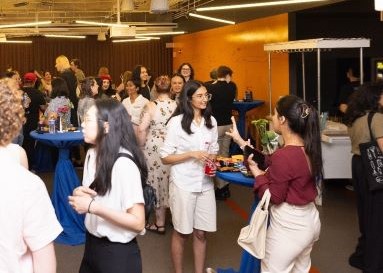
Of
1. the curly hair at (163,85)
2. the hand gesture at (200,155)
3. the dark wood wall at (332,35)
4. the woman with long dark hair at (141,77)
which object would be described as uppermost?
the dark wood wall at (332,35)

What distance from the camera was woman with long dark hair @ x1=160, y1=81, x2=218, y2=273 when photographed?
353 cm

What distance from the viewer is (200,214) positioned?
11.7ft

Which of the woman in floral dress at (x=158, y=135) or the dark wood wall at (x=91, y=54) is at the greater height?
the dark wood wall at (x=91, y=54)

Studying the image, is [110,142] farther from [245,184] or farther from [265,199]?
[245,184]

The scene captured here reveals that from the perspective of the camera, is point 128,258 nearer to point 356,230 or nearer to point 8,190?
point 8,190

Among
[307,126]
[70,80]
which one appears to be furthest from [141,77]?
[307,126]

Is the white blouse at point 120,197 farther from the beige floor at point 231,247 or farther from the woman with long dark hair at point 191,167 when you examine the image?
the beige floor at point 231,247

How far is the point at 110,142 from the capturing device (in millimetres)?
2178

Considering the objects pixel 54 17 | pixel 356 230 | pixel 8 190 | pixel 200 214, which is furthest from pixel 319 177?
pixel 54 17

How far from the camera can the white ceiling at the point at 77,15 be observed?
12.4 metres

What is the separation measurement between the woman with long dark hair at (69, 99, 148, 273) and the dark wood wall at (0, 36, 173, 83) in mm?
15030

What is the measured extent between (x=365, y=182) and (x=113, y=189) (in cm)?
244

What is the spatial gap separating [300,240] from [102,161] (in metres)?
1.25

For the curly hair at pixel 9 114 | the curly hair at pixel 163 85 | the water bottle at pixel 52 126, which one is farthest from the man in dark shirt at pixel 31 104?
the curly hair at pixel 9 114
